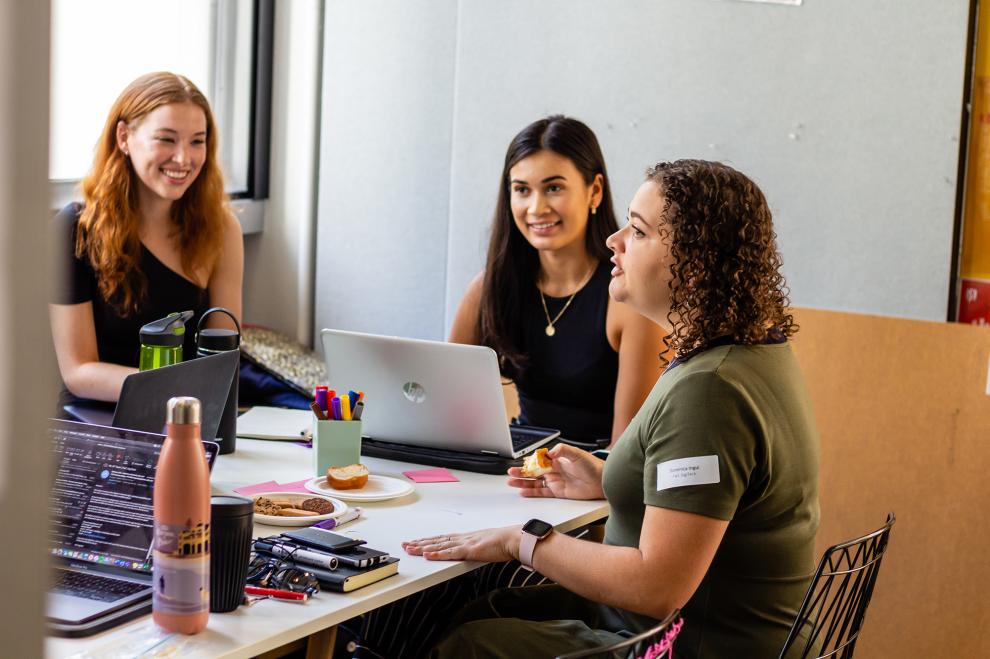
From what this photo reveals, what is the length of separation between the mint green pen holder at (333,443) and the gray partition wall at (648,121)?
1.50 meters

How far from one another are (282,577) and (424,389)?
2.45ft

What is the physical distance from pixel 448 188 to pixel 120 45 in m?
1.17

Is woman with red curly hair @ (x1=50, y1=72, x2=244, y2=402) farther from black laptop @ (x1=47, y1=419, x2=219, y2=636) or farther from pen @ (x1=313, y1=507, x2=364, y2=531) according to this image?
black laptop @ (x1=47, y1=419, x2=219, y2=636)

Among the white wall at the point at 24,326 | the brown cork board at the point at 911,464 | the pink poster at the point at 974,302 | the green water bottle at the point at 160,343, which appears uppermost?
the white wall at the point at 24,326

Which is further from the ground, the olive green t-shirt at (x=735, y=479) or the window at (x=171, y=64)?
the window at (x=171, y=64)

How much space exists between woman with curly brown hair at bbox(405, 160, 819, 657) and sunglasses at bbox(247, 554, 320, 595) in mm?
230

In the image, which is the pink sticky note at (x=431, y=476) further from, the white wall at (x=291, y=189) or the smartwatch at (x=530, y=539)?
the white wall at (x=291, y=189)

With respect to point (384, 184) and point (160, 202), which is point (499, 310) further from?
point (384, 184)

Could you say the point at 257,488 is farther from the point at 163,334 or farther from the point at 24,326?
the point at 24,326

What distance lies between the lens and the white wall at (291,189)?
414cm

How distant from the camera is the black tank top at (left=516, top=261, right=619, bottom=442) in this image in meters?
2.74

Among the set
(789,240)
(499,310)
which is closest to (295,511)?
(499,310)

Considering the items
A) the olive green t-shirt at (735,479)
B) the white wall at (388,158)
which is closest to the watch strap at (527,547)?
the olive green t-shirt at (735,479)

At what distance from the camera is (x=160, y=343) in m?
2.14
